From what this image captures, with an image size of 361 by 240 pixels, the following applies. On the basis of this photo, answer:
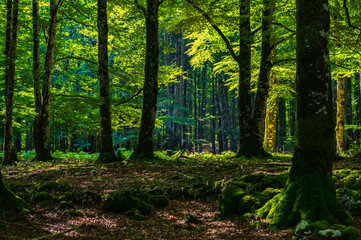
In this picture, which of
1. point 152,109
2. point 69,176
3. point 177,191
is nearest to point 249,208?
point 177,191

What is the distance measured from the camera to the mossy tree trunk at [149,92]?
10.3 meters

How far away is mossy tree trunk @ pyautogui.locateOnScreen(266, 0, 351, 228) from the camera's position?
370 centimetres

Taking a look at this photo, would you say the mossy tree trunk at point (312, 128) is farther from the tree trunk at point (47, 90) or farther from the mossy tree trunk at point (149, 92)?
the tree trunk at point (47, 90)

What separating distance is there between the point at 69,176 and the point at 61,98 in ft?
20.7

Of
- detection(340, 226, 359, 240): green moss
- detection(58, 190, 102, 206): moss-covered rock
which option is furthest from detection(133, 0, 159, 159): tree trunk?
detection(340, 226, 359, 240): green moss

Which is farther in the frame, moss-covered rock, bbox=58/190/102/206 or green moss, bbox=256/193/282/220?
moss-covered rock, bbox=58/190/102/206

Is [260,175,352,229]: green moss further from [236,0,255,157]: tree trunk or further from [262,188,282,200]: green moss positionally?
[236,0,255,157]: tree trunk

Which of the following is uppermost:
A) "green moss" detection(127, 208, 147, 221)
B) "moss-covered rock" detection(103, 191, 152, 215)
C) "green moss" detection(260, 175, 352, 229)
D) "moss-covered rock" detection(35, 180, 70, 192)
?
"green moss" detection(260, 175, 352, 229)

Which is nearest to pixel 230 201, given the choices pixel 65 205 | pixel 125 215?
pixel 125 215

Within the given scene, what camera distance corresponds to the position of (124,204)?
5090 mm

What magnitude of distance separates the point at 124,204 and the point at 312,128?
357 cm

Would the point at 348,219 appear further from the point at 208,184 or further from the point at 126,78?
the point at 126,78

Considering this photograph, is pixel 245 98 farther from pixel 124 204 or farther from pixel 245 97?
pixel 124 204

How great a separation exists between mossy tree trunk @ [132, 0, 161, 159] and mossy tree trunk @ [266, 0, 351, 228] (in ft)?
22.9
